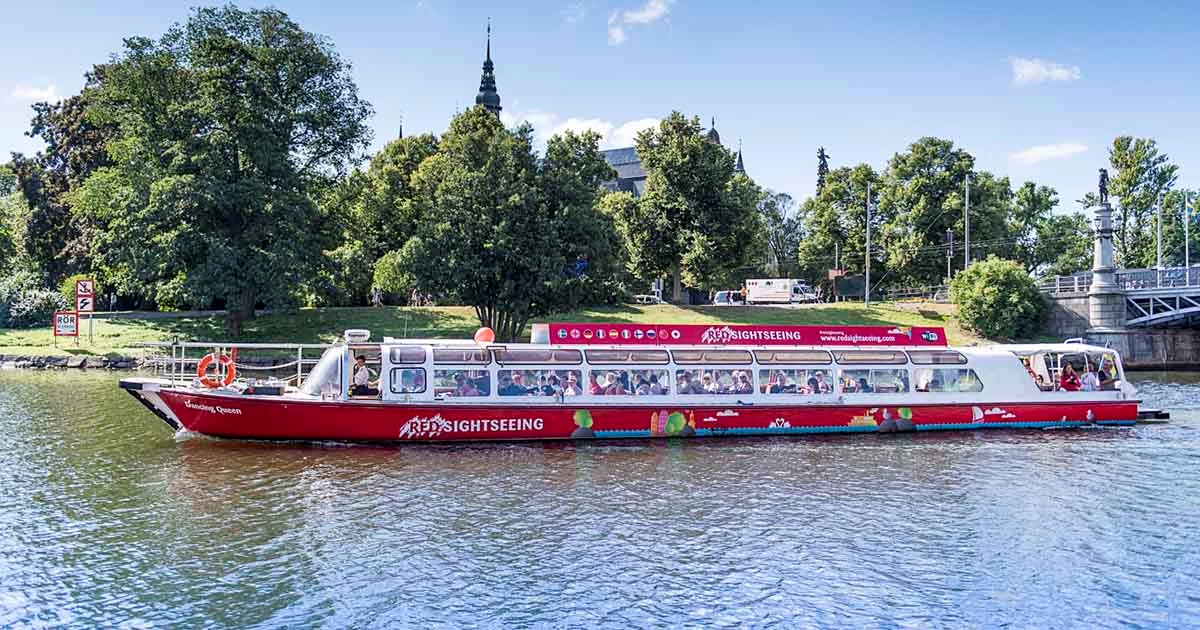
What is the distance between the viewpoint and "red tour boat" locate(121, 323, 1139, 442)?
27734 millimetres

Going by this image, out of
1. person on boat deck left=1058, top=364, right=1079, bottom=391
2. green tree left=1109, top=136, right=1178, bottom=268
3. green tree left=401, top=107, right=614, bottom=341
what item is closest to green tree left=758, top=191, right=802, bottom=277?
green tree left=1109, top=136, right=1178, bottom=268

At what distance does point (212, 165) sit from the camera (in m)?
61.4

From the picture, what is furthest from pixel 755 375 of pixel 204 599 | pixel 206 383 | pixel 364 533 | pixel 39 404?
pixel 39 404

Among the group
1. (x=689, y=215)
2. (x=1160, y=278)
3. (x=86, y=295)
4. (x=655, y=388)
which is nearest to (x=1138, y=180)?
(x=1160, y=278)

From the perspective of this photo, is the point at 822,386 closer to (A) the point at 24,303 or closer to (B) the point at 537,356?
(B) the point at 537,356

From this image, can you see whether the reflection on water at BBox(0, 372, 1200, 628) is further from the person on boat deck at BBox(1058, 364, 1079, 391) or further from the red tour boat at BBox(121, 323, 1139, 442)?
the person on boat deck at BBox(1058, 364, 1079, 391)

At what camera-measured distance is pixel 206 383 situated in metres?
28.1

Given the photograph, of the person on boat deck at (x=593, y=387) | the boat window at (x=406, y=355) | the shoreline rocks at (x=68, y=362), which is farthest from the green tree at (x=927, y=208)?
the boat window at (x=406, y=355)

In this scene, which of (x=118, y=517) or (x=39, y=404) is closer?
(x=118, y=517)

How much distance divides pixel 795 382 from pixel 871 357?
321 centimetres

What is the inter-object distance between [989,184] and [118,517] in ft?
300

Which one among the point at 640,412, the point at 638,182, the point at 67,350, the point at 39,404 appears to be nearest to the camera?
the point at 640,412

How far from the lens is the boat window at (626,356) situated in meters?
30.0

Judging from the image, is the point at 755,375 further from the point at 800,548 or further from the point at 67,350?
the point at 67,350
